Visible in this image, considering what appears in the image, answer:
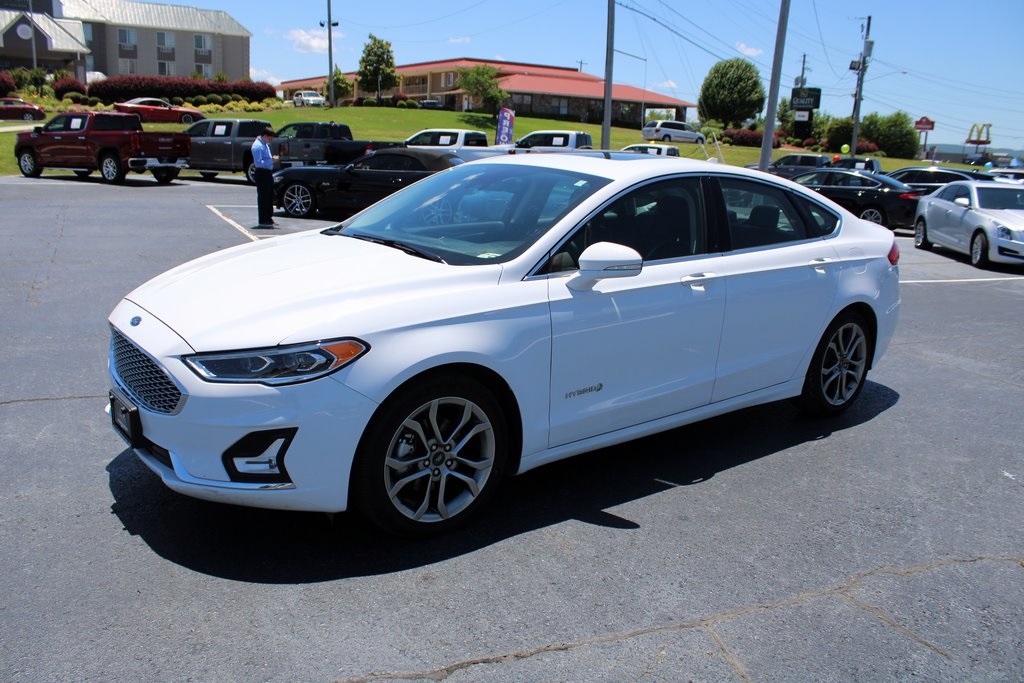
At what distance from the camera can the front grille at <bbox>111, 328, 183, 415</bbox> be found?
3.35m

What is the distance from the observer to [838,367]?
18.3 feet

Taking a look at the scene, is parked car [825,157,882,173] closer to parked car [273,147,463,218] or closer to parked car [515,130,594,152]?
parked car [515,130,594,152]

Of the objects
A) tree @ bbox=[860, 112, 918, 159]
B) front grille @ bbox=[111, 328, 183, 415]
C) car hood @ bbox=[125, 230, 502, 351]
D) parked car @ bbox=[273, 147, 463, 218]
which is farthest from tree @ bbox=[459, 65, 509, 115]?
front grille @ bbox=[111, 328, 183, 415]

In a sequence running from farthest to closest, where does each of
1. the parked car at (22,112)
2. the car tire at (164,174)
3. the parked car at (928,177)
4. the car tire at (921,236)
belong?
the parked car at (22,112)
the parked car at (928,177)
the car tire at (164,174)
the car tire at (921,236)

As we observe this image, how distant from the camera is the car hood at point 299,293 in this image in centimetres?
332

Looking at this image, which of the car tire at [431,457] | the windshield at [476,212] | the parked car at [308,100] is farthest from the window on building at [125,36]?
the car tire at [431,457]

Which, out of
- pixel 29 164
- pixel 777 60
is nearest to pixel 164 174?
pixel 29 164

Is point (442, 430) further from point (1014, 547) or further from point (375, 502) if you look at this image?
point (1014, 547)

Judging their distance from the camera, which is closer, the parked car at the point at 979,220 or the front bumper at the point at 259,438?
the front bumper at the point at 259,438

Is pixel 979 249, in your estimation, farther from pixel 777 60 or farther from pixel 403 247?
pixel 403 247

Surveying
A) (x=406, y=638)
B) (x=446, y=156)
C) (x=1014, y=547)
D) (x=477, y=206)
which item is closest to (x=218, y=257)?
(x=477, y=206)

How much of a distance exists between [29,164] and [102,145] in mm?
2866

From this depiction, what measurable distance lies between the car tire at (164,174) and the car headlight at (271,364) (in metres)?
22.3

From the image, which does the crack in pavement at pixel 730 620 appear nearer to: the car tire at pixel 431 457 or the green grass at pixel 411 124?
the car tire at pixel 431 457
